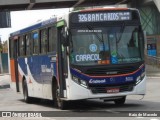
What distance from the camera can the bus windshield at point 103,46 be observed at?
52.9ft

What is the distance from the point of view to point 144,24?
60.2 m

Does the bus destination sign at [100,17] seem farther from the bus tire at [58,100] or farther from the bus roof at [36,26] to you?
the bus tire at [58,100]

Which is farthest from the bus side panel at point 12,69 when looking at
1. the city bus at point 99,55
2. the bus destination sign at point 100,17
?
the bus destination sign at point 100,17

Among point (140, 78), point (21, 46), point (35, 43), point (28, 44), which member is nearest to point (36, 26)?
point (35, 43)

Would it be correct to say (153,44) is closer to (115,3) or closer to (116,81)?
(115,3)

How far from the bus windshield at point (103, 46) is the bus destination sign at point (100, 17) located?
0.96 ft

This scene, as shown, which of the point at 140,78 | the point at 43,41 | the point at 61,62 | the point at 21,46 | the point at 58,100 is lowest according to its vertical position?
the point at 58,100

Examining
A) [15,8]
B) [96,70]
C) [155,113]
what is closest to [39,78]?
[96,70]

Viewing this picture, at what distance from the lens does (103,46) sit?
1622cm

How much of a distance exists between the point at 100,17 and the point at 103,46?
3.03 feet

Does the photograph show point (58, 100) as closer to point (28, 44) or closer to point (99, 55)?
point (99, 55)

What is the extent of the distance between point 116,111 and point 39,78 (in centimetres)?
524

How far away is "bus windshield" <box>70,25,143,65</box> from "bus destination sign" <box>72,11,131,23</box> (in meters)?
0.29

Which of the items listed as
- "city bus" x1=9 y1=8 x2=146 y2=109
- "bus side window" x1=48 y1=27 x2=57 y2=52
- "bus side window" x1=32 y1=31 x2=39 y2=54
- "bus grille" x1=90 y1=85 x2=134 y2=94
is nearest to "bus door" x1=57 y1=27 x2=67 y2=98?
"city bus" x1=9 y1=8 x2=146 y2=109
